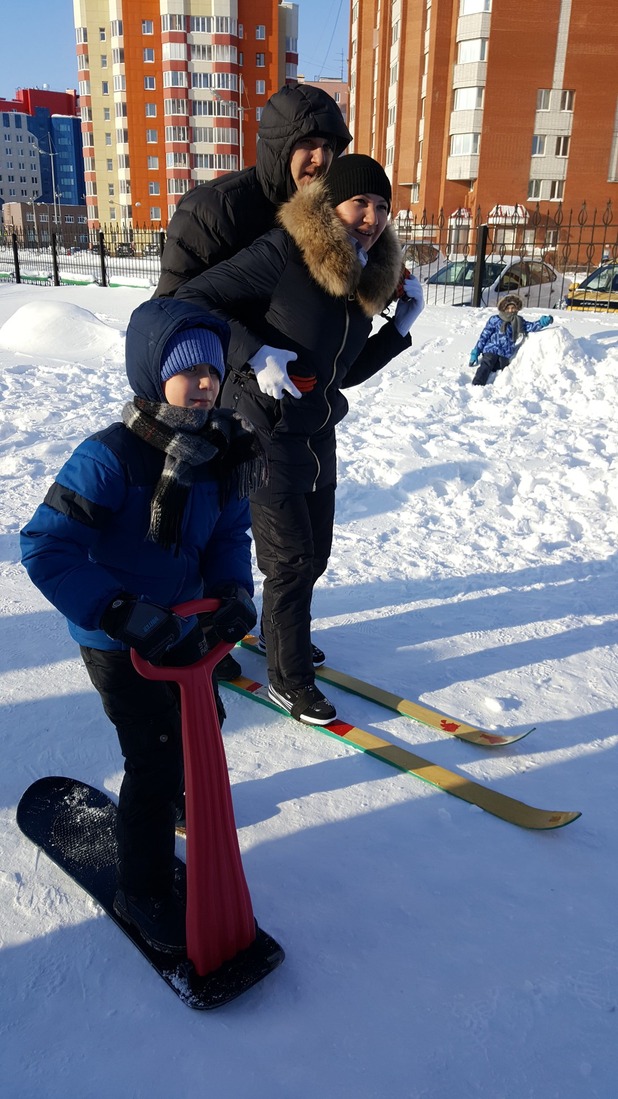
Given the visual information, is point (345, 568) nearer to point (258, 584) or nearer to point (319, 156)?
point (258, 584)

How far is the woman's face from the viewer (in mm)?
2455

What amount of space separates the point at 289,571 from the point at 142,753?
1.17 metres

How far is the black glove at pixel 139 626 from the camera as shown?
5.02 feet

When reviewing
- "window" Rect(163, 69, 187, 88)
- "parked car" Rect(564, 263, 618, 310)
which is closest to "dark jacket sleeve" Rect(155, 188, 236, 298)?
"parked car" Rect(564, 263, 618, 310)

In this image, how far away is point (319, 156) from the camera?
2.68 metres

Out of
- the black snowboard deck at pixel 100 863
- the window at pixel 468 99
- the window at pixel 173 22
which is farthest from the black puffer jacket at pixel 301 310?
the window at pixel 173 22

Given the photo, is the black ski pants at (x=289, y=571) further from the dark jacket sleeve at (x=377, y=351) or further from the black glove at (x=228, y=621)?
the black glove at (x=228, y=621)

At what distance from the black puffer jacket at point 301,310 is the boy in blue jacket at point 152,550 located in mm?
796

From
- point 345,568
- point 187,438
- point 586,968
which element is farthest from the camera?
point 345,568

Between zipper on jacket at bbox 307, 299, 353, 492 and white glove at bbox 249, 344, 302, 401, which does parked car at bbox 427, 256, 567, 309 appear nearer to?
zipper on jacket at bbox 307, 299, 353, 492

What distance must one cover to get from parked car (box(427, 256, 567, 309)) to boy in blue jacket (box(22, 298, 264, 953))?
12.3 m

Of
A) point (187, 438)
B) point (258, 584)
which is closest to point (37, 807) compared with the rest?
point (187, 438)

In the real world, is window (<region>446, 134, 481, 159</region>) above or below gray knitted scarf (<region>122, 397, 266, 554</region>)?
above

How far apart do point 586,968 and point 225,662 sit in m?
1.76
